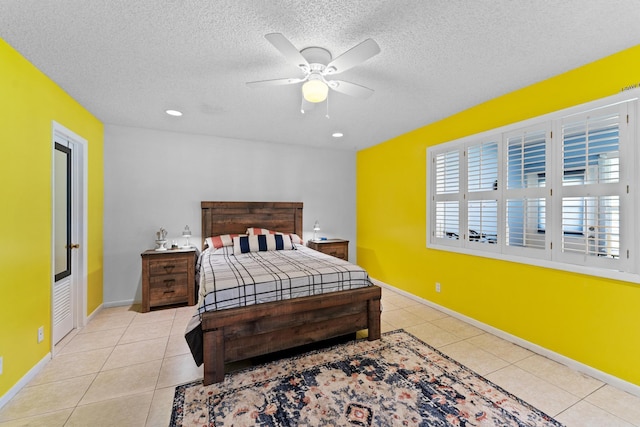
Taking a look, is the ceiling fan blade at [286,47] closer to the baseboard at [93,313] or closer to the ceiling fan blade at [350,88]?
the ceiling fan blade at [350,88]

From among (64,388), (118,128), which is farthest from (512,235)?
(118,128)

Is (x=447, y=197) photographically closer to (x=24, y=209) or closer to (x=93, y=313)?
(x=24, y=209)

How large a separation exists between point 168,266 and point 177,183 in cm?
129

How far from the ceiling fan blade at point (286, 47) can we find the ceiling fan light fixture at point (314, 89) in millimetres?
133

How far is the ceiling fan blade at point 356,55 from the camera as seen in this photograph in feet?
5.54

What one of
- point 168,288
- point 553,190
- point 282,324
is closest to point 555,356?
point 553,190

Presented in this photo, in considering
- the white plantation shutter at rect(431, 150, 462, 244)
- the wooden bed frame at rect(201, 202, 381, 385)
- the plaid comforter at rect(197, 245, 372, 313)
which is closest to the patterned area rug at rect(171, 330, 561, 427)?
the wooden bed frame at rect(201, 202, 381, 385)

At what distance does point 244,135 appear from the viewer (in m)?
4.34

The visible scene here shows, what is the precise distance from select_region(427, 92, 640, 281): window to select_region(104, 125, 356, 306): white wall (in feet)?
8.21

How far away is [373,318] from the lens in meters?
2.79

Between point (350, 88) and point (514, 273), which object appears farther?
point (514, 273)

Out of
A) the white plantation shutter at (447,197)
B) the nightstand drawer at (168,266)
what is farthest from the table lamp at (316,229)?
the nightstand drawer at (168,266)

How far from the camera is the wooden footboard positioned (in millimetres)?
2139

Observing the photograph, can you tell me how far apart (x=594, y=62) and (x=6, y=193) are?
458 centimetres
